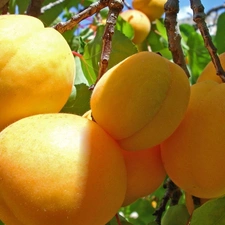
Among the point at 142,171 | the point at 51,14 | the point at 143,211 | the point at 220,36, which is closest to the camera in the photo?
the point at 142,171

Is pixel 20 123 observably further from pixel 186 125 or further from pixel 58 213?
pixel 186 125

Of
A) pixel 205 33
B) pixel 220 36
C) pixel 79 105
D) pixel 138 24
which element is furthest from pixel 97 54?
pixel 138 24

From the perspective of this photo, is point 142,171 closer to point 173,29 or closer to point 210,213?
point 210,213

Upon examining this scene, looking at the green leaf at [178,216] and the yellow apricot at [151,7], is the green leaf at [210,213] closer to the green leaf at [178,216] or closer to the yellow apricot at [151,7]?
the green leaf at [178,216]

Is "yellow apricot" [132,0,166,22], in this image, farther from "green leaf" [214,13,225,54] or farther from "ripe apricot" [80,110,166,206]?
"ripe apricot" [80,110,166,206]

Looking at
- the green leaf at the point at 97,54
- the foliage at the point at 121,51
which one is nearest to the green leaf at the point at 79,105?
the foliage at the point at 121,51

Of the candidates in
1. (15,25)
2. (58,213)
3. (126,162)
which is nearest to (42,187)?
(58,213)
